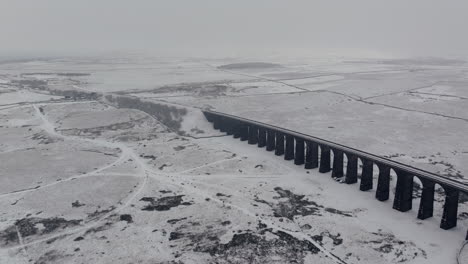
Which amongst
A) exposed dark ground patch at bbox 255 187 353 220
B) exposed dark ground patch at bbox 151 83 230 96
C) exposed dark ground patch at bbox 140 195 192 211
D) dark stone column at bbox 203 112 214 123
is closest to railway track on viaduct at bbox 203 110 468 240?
dark stone column at bbox 203 112 214 123

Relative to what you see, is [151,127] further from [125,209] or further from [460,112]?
[460,112]

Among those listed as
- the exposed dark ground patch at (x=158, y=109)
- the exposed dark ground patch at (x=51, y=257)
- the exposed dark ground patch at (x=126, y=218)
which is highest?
the exposed dark ground patch at (x=158, y=109)

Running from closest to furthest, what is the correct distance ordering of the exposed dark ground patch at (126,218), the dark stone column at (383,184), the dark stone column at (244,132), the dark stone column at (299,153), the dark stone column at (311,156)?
the exposed dark ground patch at (126,218)
the dark stone column at (383,184)
the dark stone column at (311,156)
the dark stone column at (299,153)
the dark stone column at (244,132)

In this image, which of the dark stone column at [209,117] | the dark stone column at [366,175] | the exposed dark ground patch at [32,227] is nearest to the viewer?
the exposed dark ground patch at [32,227]

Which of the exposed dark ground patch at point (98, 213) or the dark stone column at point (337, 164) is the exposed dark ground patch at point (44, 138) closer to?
the exposed dark ground patch at point (98, 213)

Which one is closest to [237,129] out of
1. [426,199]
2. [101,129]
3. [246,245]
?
[101,129]

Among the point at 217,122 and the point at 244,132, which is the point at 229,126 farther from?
the point at 244,132

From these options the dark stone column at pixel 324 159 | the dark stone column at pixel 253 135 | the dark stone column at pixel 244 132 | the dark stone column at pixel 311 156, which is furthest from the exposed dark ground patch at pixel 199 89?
the dark stone column at pixel 324 159
